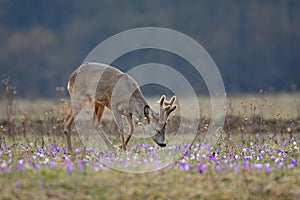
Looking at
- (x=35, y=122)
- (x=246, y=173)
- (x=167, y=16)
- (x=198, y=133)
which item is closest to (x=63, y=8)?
(x=167, y=16)

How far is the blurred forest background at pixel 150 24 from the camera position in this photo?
4262cm

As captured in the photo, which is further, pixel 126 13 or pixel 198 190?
pixel 126 13

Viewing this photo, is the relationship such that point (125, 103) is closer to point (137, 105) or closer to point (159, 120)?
point (137, 105)

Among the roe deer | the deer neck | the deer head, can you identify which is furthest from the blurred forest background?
the deer head

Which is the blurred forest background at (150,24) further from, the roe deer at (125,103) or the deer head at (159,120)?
the deer head at (159,120)

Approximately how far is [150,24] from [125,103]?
103 ft

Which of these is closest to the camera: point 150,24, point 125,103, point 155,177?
point 155,177

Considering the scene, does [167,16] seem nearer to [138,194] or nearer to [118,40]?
[118,40]

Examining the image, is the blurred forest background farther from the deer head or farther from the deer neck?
the deer head

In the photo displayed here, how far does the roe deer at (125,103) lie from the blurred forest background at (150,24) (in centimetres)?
2841

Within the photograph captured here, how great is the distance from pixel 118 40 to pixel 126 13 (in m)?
3.80

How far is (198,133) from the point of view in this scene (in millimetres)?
14625

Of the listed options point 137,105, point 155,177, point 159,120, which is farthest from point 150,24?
point 155,177

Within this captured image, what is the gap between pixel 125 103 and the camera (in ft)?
42.0
